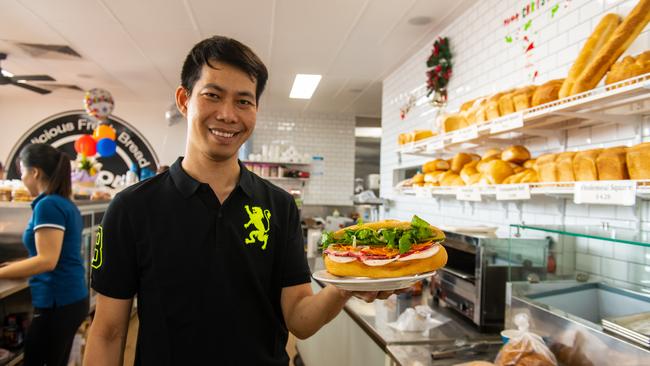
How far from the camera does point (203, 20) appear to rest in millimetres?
3730

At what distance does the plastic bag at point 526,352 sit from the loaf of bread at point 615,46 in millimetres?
1044

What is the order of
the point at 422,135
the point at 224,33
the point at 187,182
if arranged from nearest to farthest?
1. the point at 187,182
2. the point at 422,135
3. the point at 224,33

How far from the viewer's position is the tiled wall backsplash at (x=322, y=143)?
25.7 feet

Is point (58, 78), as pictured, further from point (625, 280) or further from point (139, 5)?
point (625, 280)

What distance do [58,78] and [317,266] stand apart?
4.99 metres

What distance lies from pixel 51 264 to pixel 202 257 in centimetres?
166

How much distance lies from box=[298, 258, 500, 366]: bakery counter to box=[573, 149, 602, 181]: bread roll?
86 cm

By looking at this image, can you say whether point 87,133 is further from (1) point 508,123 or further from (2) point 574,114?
(2) point 574,114

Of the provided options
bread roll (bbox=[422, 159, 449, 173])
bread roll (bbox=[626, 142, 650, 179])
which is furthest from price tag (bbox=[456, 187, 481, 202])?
bread roll (bbox=[626, 142, 650, 179])


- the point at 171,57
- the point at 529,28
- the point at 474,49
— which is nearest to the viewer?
the point at 529,28

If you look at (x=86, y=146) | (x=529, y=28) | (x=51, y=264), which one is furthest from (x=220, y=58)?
(x=86, y=146)

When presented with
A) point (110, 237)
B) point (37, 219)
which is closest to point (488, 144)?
point (110, 237)

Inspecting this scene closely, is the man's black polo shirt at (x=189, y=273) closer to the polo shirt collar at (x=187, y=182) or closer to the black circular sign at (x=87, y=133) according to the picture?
the polo shirt collar at (x=187, y=182)

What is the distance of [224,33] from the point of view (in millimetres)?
4059
